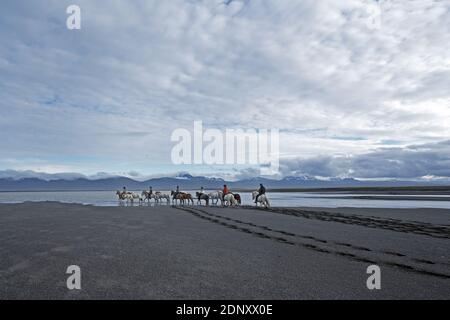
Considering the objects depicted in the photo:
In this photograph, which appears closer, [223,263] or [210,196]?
[223,263]

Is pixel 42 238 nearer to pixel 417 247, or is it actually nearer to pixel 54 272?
pixel 54 272

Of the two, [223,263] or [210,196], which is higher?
[210,196]

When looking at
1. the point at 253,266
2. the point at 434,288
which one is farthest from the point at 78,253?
the point at 434,288

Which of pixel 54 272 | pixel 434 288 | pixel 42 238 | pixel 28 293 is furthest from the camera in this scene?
pixel 42 238

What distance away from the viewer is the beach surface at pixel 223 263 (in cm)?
741

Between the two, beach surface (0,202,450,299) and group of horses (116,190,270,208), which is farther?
group of horses (116,190,270,208)

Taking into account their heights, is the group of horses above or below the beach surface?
above

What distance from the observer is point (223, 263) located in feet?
32.7

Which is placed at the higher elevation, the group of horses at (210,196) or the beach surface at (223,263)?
the group of horses at (210,196)

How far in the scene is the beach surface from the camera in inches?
292

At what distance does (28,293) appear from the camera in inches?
282

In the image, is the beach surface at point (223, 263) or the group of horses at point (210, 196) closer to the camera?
the beach surface at point (223, 263)
